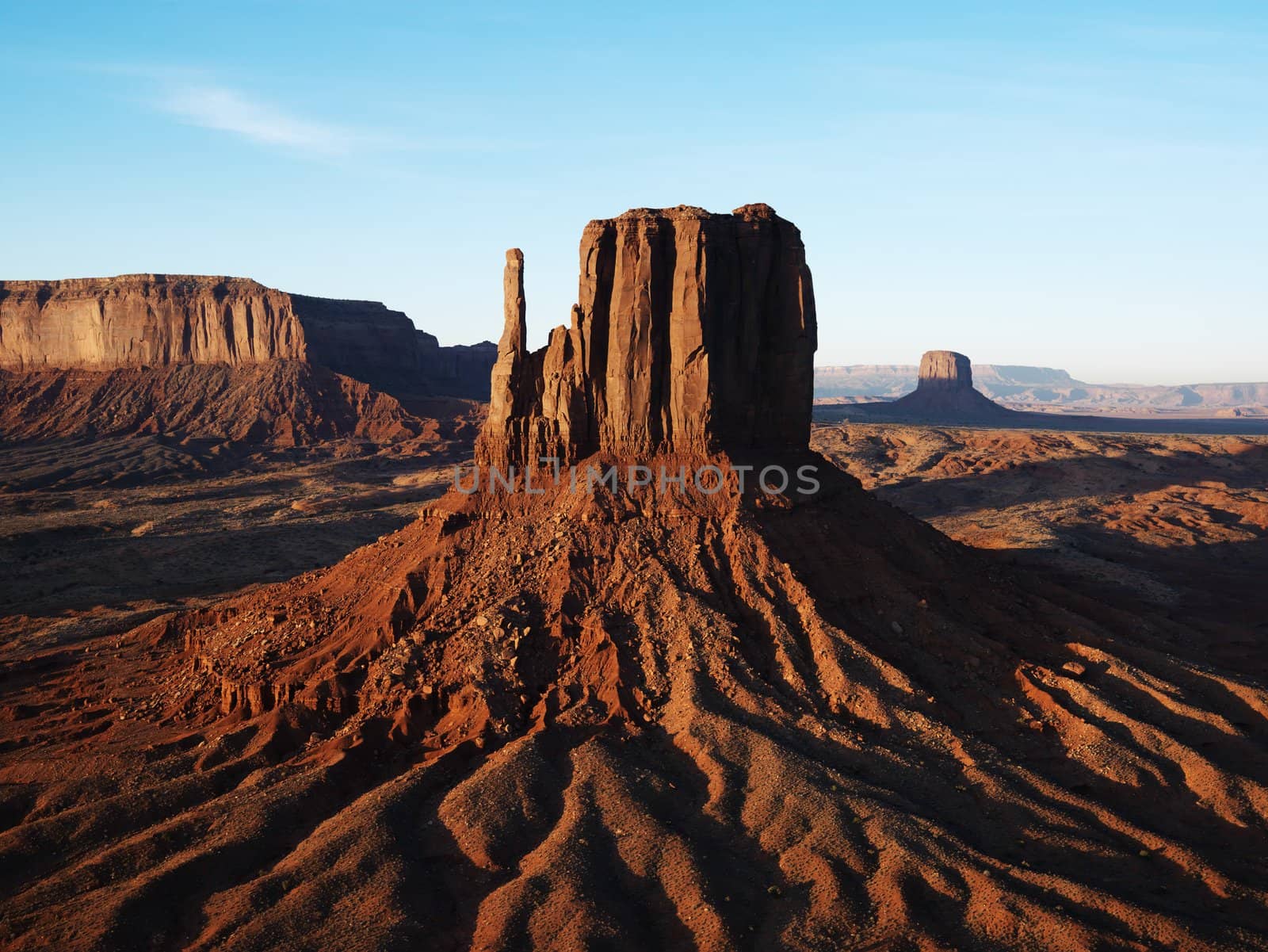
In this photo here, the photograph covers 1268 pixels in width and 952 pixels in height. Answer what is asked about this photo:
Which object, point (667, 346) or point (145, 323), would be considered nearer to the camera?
point (667, 346)

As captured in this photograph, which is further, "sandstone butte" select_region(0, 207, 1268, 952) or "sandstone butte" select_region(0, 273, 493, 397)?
"sandstone butte" select_region(0, 273, 493, 397)

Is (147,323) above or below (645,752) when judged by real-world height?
above

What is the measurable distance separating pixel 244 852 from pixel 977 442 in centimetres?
11997

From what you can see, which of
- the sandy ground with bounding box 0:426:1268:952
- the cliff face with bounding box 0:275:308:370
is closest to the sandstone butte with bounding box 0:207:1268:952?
the sandy ground with bounding box 0:426:1268:952

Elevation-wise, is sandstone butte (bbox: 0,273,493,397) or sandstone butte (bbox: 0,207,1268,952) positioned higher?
sandstone butte (bbox: 0,273,493,397)

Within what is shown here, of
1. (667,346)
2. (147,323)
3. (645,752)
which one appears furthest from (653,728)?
(147,323)

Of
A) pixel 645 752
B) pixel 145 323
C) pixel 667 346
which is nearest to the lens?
pixel 645 752

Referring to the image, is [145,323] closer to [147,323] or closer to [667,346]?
[147,323]

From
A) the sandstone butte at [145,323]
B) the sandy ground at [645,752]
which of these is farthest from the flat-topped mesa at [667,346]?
the sandstone butte at [145,323]

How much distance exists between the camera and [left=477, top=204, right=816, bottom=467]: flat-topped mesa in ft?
126

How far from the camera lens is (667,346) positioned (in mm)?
38969

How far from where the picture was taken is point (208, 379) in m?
158

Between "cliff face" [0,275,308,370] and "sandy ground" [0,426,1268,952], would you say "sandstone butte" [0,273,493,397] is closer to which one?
"cliff face" [0,275,308,370]

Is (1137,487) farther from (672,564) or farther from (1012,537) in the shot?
(672,564)
